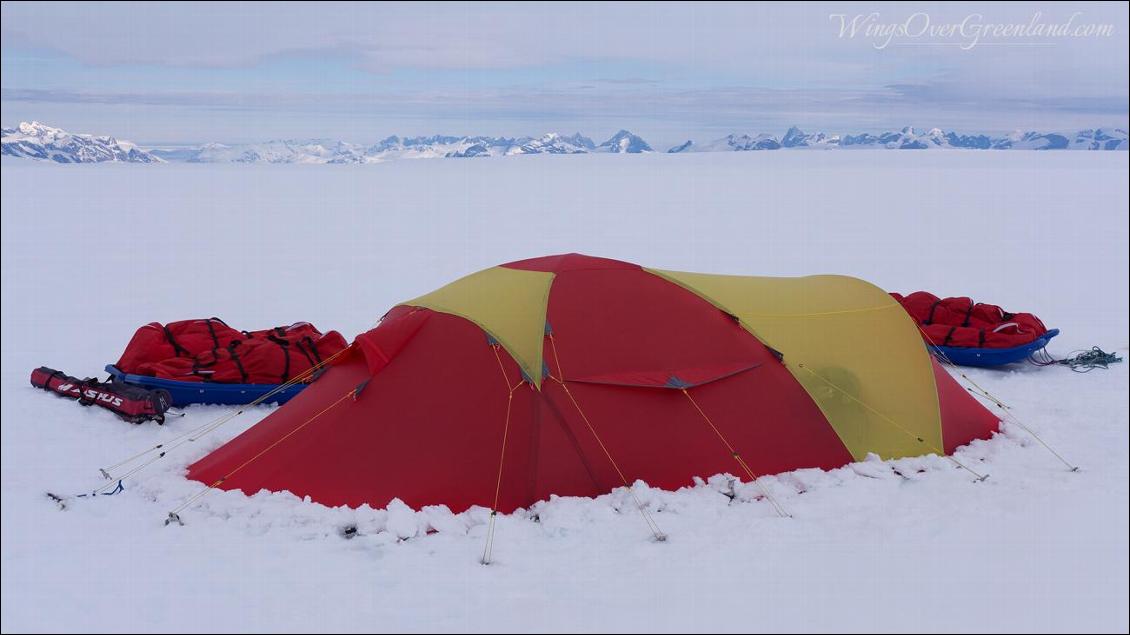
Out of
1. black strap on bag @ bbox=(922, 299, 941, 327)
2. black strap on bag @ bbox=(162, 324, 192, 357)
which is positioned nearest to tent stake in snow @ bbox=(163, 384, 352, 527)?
black strap on bag @ bbox=(162, 324, 192, 357)

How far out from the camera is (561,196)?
25750 mm

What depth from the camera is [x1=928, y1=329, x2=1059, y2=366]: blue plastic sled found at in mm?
8344

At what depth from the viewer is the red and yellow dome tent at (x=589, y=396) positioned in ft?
17.0

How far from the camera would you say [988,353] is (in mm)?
8375

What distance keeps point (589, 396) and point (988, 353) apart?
14.9 feet

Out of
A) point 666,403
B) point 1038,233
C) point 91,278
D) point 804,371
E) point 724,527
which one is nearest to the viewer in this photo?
point 724,527

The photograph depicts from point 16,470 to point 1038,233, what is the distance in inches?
667

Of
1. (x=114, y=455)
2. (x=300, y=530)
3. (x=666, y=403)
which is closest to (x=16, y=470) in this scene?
(x=114, y=455)

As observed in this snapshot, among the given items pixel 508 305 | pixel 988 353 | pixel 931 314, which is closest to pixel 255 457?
pixel 508 305

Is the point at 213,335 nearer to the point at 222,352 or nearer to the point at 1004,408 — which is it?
the point at 222,352

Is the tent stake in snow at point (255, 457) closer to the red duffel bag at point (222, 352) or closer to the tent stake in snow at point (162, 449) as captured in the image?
the tent stake in snow at point (162, 449)

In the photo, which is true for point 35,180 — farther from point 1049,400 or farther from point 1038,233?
point 1049,400

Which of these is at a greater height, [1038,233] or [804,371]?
[804,371]

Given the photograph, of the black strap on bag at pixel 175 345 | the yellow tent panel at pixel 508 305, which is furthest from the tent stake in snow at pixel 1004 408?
the black strap on bag at pixel 175 345
